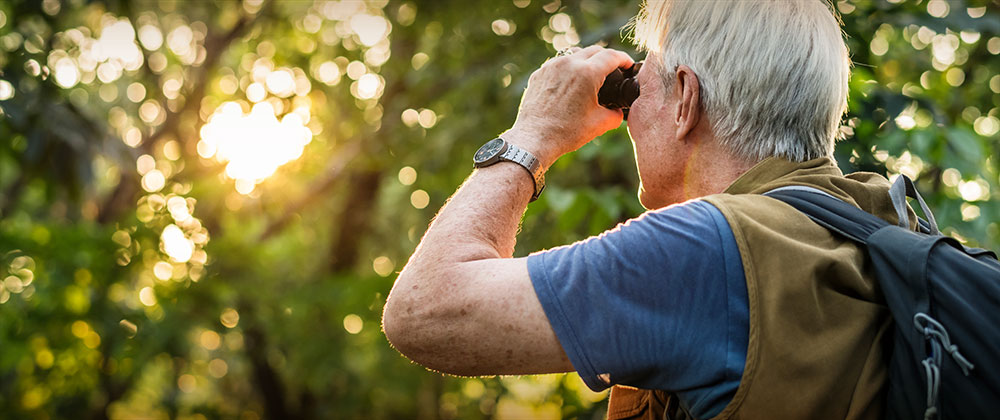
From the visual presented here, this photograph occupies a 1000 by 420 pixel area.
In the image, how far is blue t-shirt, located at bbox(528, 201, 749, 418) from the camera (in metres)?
Result: 0.98

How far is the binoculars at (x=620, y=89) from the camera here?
4.58ft

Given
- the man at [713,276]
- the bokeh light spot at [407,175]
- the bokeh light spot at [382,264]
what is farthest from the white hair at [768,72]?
the bokeh light spot at [382,264]

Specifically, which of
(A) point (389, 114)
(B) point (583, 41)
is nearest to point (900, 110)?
(B) point (583, 41)

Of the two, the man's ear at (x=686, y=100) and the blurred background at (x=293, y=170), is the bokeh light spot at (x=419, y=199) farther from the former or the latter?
the man's ear at (x=686, y=100)

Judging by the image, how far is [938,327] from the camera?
0.92m

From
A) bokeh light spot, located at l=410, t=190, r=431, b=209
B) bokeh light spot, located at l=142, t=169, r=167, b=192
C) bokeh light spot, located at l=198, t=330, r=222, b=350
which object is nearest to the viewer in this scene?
bokeh light spot, located at l=142, t=169, r=167, b=192

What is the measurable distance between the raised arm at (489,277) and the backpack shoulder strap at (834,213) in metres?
0.41

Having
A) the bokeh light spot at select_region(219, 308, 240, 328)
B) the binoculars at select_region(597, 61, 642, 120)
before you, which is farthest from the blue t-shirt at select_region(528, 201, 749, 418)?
the bokeh light spot at select_region(219, 308, 240, 328)

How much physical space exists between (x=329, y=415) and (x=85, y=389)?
2265mm

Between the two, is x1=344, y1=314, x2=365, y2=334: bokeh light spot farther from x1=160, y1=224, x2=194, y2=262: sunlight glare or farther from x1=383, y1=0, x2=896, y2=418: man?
x1=383, y1=0, x2=896, y2=418: man

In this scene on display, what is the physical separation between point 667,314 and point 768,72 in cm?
48

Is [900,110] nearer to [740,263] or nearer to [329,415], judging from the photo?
[740,263]

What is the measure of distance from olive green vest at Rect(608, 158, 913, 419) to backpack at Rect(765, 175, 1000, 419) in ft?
0.10

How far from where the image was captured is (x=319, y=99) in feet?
22.5
